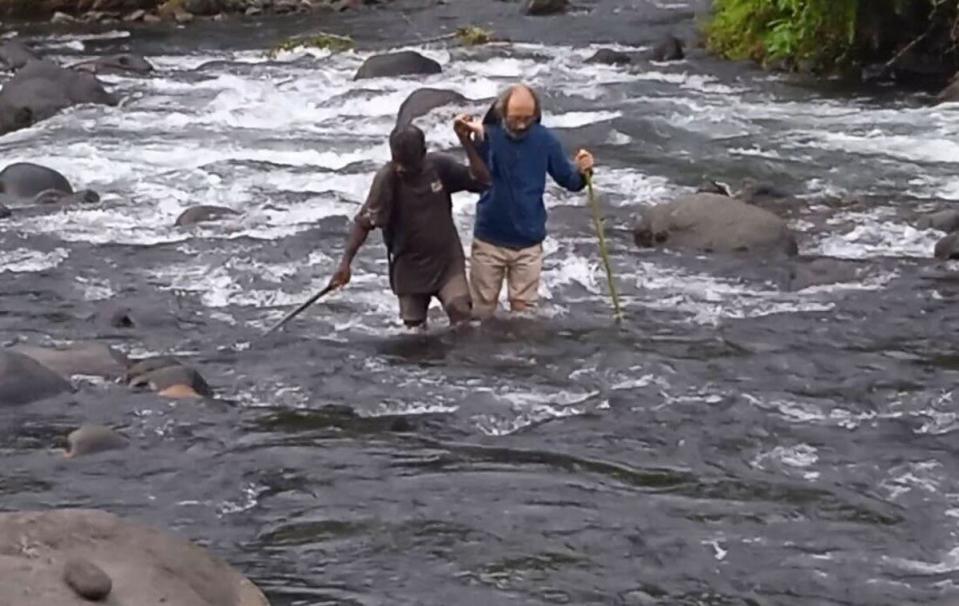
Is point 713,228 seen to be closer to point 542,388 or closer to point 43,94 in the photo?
point 542,388

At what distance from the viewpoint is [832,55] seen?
24.2 m

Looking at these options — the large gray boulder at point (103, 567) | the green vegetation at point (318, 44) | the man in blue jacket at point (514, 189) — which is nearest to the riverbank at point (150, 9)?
the green vegetation at point (318, 44)

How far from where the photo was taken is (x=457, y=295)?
12.0m

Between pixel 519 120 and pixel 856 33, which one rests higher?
pixel 519 120

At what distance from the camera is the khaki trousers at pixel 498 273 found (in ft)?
39.4

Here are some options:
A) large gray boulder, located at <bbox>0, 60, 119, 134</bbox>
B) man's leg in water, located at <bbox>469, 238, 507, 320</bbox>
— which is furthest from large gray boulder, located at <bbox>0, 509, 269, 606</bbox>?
large gray boulder, located at <bbox>0, 60, 119, 134</bbox>

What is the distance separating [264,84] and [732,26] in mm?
6383

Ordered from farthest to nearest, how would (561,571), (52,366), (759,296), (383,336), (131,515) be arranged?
(759,296), (383,336), (52,366), (131,515), (561,571)

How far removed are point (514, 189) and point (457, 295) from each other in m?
0.86

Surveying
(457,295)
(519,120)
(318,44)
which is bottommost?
(318,44)

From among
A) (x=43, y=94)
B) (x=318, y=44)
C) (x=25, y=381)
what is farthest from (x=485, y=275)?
(x=318, y=44)

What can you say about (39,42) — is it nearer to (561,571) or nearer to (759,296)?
(759,296)

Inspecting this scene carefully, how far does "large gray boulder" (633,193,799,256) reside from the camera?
15008mm

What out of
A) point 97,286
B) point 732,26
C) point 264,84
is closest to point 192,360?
point 97,286
